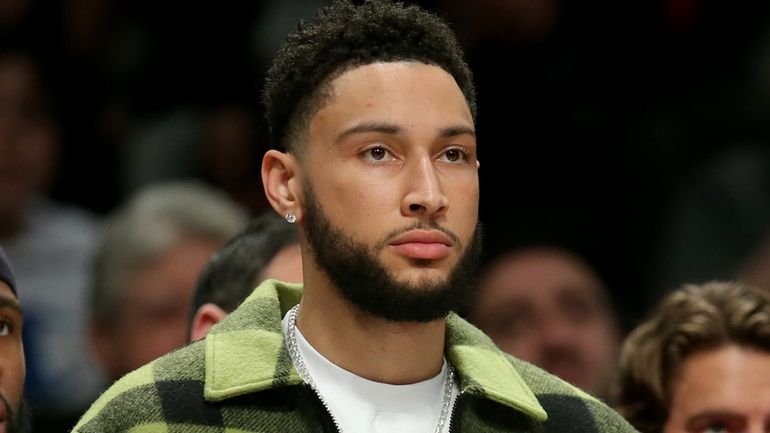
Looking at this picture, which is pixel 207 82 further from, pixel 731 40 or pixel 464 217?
pixel 464 217

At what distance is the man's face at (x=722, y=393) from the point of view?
4.36 meters

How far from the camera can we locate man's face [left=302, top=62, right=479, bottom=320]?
3.48 meters

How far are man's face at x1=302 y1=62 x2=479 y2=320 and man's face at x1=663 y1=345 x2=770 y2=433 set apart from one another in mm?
1086

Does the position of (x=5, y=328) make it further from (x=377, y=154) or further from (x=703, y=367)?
(x=703, y=367)

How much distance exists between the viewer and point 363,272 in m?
3.49

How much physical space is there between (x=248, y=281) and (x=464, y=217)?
4.06 ft

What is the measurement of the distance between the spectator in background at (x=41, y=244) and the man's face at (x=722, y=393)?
2.75 m

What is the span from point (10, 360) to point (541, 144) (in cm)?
358

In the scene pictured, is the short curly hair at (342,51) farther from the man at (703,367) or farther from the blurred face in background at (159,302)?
the blurred face in background at (159,302)

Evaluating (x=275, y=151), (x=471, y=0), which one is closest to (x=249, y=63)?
(x=471, y=0)

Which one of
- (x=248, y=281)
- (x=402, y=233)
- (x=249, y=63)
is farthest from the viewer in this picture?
(x=249, y=63)

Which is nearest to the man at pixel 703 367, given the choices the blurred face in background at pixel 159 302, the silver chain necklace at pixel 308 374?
the silver chain necklace at pixel 308 374

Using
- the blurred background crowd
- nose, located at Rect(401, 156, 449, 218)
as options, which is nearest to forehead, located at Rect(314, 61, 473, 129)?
nose, located at Rect(401, 156, 449, 218)

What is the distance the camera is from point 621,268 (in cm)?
708
